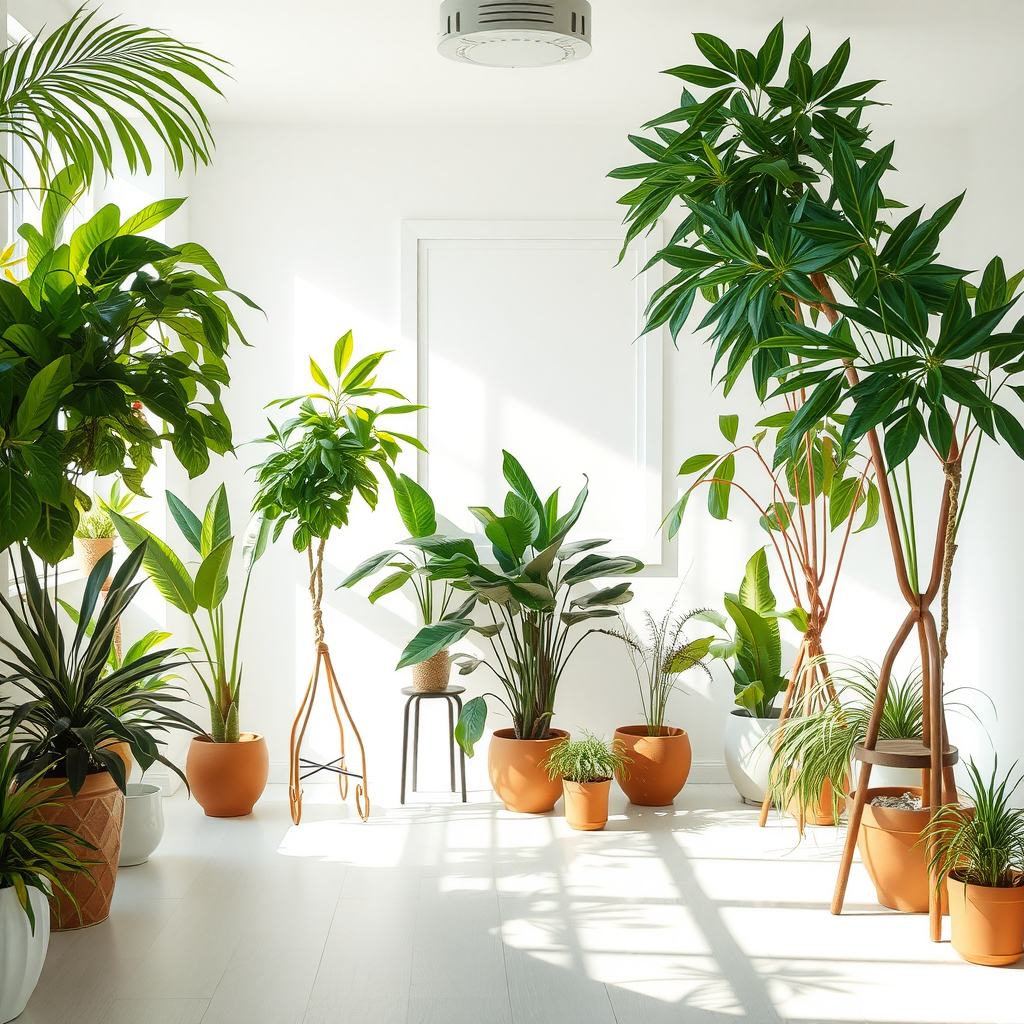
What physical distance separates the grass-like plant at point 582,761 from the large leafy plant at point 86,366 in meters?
1.90

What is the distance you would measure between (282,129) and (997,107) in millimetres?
2822

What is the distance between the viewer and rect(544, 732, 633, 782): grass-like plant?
385 cm

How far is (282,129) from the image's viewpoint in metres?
4.43

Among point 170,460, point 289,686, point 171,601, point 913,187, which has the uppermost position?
point 913,187

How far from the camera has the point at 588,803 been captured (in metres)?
3.80

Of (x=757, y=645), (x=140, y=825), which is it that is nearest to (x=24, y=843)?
(x=140, y=825)

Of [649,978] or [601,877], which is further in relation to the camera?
[601,877]

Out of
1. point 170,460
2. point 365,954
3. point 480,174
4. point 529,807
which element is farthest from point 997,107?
point 365,954

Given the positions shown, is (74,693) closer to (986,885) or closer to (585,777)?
(585,777)

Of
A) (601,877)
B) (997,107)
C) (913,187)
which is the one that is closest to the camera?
(601,877)

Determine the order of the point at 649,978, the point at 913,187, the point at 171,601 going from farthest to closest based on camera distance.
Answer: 1. the point at 913,187
2. the point at 171,601
3. the point at 649,978

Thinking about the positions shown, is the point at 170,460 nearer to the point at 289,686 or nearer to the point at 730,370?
the point at 289,686

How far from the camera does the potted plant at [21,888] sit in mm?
2338

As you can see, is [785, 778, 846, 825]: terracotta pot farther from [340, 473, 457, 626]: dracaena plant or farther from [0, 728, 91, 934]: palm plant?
[0, 728, 91, 934]: palm plant
